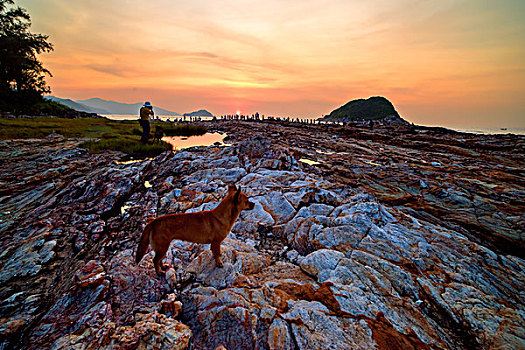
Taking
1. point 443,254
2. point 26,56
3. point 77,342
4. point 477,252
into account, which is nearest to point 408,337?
point 443,254

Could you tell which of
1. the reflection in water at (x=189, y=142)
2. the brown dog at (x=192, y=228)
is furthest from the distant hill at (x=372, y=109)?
the brown dog at (x=192, y=228)

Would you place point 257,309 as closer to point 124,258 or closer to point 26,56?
point 124,258

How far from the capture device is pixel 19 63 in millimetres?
45125

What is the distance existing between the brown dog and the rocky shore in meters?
0.64

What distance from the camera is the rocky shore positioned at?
144 inches

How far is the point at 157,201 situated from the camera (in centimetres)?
926

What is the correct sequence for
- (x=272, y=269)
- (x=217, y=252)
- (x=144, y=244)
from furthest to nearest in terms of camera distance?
(x=272, y=269)
(x=217, y=252)
(x=144, y=244)

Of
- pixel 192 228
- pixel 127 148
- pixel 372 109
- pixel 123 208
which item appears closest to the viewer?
pixel 192 228

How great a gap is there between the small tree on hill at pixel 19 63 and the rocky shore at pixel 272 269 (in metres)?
56.8

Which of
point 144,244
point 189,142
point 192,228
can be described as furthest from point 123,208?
point 189,142

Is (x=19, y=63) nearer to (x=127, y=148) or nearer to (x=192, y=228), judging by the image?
(x=127, y=148)

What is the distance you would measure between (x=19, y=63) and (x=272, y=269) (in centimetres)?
7385

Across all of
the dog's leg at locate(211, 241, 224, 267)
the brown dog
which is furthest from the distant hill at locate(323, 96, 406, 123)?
the dog's leg at locate(211, 241, 224, 267)

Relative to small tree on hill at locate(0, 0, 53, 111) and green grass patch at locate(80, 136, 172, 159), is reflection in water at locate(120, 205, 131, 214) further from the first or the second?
small tree on hill at locate(0, 0, 53, 111)
